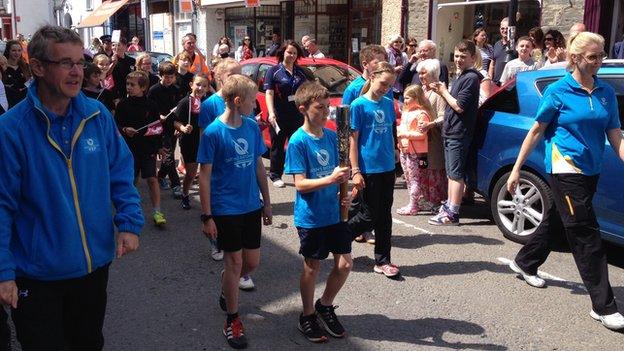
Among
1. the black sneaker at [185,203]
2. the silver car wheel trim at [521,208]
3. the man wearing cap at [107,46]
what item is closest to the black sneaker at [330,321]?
the silver car wheel trim at [521,208]

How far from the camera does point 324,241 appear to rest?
3.71 m

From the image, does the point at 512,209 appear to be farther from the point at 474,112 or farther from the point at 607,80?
the point at 607,80

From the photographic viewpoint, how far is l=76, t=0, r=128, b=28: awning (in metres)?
30.8

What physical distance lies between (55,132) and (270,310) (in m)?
2.27

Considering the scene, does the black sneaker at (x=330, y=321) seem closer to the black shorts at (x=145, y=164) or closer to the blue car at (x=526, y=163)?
the blue car at (x=526, y=163)

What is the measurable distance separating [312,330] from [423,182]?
3.48 meters

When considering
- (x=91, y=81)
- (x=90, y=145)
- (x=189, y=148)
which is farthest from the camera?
(x=189, y=148)

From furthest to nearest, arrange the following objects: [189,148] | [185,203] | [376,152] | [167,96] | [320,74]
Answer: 1. [320,74]
2. [167,96]
3. [185,203]
4. [189,148]
5. [376,152]

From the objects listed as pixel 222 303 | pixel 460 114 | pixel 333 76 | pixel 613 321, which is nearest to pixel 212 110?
pixel 222 303

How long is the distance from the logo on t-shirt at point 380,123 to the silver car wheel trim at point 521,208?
1578 mm

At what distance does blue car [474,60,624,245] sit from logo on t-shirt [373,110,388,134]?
4.98 ft

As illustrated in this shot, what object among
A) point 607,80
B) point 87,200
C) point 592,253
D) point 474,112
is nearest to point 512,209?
point 474,112

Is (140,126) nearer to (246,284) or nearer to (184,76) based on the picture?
(184,76)

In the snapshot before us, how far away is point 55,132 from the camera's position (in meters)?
2.48
